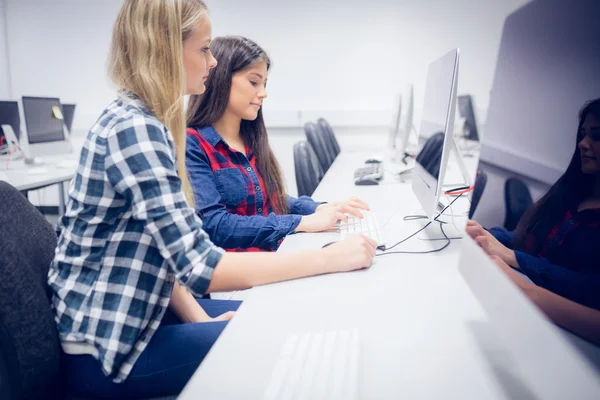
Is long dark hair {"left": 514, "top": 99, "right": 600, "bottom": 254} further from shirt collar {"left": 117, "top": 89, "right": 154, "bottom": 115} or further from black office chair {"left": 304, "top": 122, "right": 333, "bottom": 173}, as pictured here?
black office chair {"left": 304, "top": 122, "right": 333, "bottom": 173}

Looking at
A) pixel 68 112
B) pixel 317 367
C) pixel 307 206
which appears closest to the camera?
pixel 317 367

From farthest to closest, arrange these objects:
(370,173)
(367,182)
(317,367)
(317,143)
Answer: (317,143) < (370,173) < (367,182) < (317,367)

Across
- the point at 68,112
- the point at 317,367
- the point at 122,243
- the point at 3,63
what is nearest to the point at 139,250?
the point at 122,243

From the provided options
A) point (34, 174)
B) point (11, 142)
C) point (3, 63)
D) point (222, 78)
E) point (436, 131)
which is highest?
point (3, 63)

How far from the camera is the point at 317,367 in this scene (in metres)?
0.49

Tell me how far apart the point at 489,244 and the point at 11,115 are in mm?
3093

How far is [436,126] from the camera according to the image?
39.5 inches

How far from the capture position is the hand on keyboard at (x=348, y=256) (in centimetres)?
76

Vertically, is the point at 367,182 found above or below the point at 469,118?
below

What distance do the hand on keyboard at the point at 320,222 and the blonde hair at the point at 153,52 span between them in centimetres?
48

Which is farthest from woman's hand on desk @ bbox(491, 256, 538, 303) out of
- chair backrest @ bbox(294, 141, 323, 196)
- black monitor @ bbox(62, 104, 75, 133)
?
black monitor @ bbox(62, 104, 75, 133)

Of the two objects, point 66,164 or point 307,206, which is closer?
point 307,206

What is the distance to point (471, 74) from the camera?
11.2 feet

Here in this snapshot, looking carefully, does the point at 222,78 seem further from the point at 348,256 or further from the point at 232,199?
the point at 348,256
